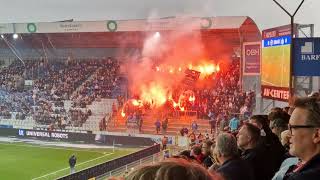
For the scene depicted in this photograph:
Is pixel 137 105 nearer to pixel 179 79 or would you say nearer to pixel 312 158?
pixel 179 79

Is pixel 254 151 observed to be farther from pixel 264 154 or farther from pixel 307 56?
pixel 307 56

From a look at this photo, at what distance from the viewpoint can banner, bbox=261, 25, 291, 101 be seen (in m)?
14.6

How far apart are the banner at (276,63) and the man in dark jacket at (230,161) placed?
32.6 feet

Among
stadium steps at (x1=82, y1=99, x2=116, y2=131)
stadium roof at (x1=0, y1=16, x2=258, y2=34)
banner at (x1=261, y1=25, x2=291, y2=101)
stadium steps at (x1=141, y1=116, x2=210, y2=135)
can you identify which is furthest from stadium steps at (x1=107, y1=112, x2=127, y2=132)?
banner at (x1=261, y1=25, x2=291, y2=101)

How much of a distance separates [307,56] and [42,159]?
17361 mm

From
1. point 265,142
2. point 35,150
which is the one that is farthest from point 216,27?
point 265,142

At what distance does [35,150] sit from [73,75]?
931 cm

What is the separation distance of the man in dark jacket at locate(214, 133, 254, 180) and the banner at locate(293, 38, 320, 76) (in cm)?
894

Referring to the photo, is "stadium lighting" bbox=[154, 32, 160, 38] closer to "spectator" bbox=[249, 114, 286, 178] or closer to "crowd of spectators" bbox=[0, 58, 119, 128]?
"crowd of spectators" bbox=[0, 58, 119, 128]

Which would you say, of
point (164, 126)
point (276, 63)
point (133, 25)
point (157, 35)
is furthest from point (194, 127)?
point (276, 63)

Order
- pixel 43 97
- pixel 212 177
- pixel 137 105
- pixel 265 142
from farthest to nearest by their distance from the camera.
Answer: pixel 43 97
pixel 137 105
pixel 265 142
pixel 212 177

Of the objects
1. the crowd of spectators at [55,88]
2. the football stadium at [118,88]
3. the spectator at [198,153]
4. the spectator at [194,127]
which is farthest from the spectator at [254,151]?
the crowd of spectators at [55,88]

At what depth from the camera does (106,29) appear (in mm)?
32406

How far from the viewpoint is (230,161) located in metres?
4.30
